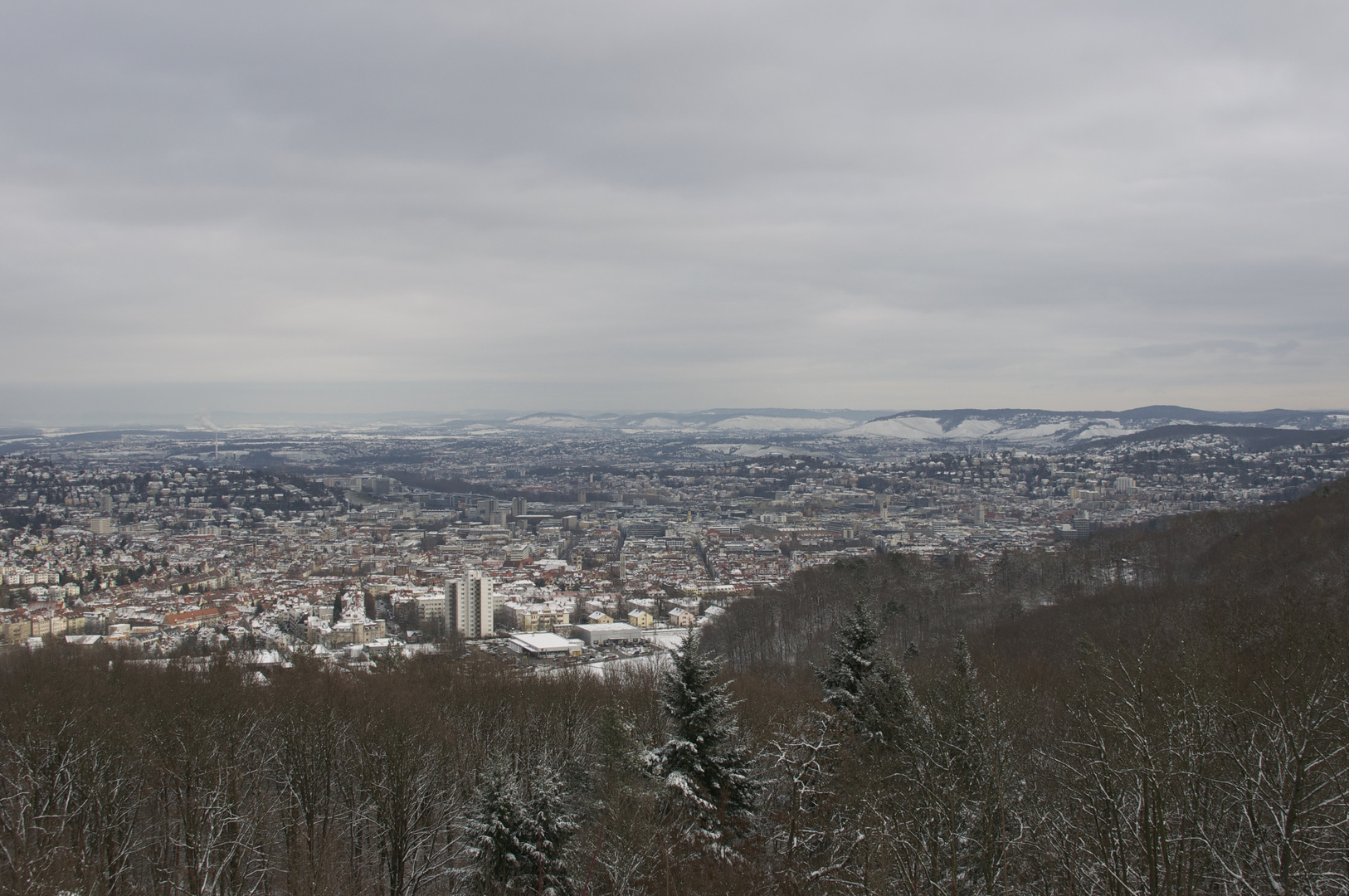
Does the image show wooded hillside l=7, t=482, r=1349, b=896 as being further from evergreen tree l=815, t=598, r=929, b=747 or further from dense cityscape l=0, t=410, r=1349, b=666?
dense cityscape l=0, t=410, r=1349, b=666

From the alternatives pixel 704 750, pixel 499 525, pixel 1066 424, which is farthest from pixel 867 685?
pixel 1066 424

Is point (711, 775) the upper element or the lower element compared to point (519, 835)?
upper

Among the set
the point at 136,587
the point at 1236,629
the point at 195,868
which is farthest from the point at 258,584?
the point at 1236,629

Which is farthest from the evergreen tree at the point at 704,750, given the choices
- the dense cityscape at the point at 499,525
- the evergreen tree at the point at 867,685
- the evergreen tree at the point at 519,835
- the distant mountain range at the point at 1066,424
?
the distant mountain range at the point at 1066,424

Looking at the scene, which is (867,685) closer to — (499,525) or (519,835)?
(519,835)

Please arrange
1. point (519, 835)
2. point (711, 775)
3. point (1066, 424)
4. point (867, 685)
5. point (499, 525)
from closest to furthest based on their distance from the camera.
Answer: point (711, 775) → point (519, 835) → point (867, 685) → point (499, 525) → point (1066, 424)
